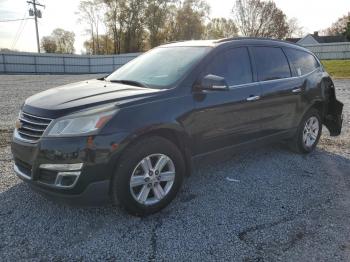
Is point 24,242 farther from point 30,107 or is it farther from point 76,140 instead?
point 30,107

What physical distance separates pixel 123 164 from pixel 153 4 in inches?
2028

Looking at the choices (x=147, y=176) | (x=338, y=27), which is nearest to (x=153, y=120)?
(x=147, y=176)

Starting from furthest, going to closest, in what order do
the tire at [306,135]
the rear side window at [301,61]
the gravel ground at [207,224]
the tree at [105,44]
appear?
the tree at [105,44] < the tire at [306,135] < the rear side window at [301,61] < the gravel ground at [207,224]

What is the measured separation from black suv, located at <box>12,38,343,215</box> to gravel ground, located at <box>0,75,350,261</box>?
0.32 meters

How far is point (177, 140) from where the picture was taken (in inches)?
146

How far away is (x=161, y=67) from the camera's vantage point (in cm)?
422

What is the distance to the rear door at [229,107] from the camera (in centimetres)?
387

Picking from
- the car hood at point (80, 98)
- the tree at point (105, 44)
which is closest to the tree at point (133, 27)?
the tree at point (105, 44)

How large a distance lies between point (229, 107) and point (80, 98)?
177 centimetres

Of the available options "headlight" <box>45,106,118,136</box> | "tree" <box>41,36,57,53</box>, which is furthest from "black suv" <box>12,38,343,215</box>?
"tree" <box>41,36,57,53</box>

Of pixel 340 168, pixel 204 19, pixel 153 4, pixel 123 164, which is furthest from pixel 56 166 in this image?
pixel 204 19

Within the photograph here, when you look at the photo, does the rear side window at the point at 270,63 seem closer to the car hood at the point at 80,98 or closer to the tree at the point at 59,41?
the car hood at the point at 80,98

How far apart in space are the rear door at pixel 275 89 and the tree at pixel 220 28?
174 ft

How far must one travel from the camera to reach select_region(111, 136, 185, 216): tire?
3.23 m
